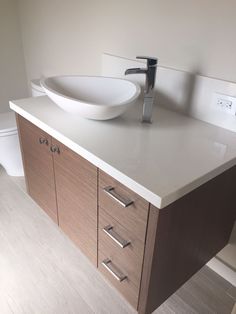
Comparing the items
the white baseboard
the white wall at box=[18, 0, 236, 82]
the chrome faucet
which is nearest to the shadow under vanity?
the white baseboard

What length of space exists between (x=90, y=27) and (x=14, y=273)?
5.03 feet

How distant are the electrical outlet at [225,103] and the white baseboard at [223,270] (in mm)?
821

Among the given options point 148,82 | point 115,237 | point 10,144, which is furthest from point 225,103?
point 10,144

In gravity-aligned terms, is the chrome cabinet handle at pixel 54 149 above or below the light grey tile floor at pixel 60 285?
above

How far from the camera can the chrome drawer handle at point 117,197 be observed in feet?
3.03

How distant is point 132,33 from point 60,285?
1401mm

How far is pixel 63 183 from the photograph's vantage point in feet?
4.23

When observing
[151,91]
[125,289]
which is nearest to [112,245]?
[125,289]

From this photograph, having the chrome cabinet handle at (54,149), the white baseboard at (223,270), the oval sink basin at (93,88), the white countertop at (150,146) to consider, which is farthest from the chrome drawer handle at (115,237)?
the white baseboard at (223,270)

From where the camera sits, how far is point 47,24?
218 centimetres

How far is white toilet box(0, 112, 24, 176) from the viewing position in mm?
2023

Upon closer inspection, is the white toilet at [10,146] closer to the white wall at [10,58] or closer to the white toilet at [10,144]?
the white toilet at [10,144]

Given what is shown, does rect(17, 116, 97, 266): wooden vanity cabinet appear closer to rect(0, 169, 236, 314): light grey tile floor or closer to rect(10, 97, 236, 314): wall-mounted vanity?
rect(10, 97, 236, 314): wall-mounted vanity

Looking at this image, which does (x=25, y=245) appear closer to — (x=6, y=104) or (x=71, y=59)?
(x=71, y=59)
